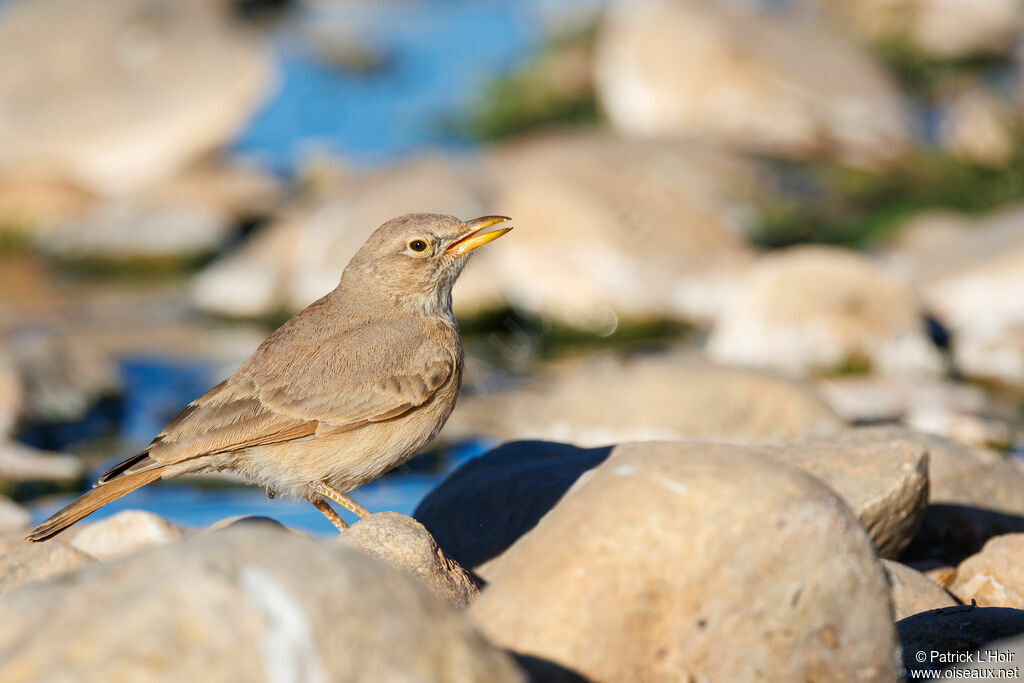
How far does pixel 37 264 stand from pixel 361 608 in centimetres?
1218

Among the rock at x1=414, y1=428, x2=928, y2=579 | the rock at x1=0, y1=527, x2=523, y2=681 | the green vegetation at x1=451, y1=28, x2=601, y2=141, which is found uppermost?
the rock at x1=0, y1=527, x2=523, y2=681

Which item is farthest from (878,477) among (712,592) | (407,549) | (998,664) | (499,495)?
(407,549)

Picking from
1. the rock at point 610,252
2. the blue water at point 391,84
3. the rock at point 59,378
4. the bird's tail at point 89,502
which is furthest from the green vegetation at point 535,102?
the bird's tail at point 89,502

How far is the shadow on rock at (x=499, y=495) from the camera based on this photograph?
543 centimetres

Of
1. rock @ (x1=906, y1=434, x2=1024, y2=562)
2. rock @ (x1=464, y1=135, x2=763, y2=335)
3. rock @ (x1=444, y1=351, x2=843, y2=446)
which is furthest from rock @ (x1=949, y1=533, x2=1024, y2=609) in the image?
rock @ (x1=464, y1=135, x2=763, y2=335)

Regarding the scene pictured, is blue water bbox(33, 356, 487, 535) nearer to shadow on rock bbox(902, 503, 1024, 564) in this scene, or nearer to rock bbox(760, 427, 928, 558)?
rock bbox(760, 427, 928, 558)

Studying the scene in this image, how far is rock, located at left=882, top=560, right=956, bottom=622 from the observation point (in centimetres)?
536

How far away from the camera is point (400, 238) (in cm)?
618

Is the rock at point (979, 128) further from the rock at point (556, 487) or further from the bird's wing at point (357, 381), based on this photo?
the bird's wing at point (357, 381)

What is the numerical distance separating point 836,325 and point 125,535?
6.45 m

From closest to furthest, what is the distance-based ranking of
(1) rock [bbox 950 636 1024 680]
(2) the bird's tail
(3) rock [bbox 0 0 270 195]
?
(1) rock [bbox 950 636 1024 680] → (2) the bird's tail → (3) rock [bbox 0 0 270 195]

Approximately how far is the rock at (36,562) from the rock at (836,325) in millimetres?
6279

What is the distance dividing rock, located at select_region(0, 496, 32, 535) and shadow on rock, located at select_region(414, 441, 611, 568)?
253cm

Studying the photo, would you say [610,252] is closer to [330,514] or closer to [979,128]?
[979,128]
